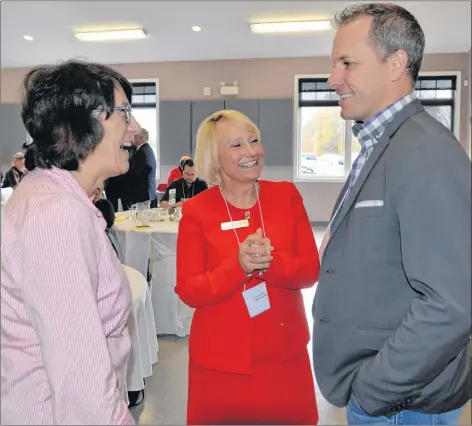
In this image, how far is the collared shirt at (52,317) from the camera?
827 mm

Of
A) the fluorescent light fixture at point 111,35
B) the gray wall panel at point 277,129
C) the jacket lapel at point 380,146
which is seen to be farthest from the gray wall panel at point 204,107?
the jacket lapel at point 380,146

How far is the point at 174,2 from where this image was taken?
6266 millimetres

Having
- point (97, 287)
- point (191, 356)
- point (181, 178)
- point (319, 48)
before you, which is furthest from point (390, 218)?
point (319, 48)

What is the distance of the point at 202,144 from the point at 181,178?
3164 millimetres

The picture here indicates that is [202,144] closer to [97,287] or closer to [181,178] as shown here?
[97,287]

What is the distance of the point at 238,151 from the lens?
161cm

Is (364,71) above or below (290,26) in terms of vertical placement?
below

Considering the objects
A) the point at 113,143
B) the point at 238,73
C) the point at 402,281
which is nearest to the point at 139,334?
the point at 113,143

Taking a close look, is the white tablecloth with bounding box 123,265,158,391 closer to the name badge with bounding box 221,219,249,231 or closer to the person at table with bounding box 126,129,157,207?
the name badge with bounding box 221,219,249,231

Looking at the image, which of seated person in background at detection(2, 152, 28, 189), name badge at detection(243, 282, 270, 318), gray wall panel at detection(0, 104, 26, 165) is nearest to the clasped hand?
name badge at detection(243, 282, 270, 318)

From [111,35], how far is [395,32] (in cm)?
747

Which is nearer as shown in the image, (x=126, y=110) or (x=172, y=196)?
(x=126, y=110)

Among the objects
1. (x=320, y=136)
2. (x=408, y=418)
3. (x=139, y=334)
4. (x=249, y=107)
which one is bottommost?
(x=139, y=334)

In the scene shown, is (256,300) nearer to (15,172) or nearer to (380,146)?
(380,146)
